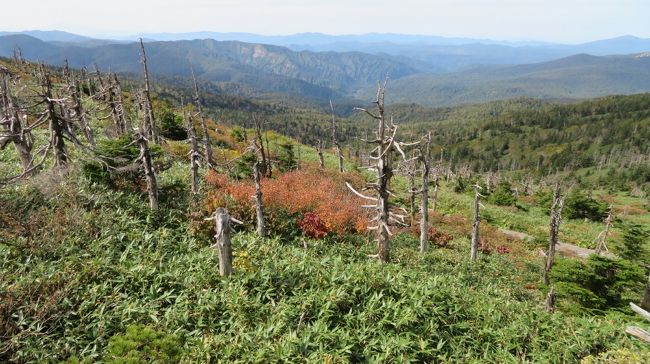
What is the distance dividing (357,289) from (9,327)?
7077 mm

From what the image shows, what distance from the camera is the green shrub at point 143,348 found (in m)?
5.42

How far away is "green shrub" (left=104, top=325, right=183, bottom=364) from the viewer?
542 centimetres

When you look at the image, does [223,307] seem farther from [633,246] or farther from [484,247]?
[633,246]

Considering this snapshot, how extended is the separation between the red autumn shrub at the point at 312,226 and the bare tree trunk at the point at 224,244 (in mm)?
7788

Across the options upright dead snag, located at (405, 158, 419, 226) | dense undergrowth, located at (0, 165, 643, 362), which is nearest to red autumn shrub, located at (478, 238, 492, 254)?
upright dead snag, located at (405, 158, 419, 226)

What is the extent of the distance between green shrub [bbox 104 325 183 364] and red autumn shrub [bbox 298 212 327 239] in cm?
1174

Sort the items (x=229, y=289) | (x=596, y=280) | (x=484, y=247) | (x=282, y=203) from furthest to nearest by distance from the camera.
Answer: (x=484, y=247) → (x=282, y=203) → (x=596, y=280) → (x=229, y=289)

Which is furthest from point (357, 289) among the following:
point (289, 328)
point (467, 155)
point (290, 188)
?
point (467, 155)

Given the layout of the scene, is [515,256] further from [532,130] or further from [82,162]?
Answer: [532,130]

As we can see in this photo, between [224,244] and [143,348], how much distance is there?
157 inches

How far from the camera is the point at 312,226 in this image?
59.0 ft

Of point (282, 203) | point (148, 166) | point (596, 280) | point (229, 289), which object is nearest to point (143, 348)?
point (229, 289)

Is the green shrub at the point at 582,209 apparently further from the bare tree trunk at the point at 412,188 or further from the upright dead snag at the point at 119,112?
the upright dead snag at the point at 119,112

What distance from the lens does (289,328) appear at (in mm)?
7973
